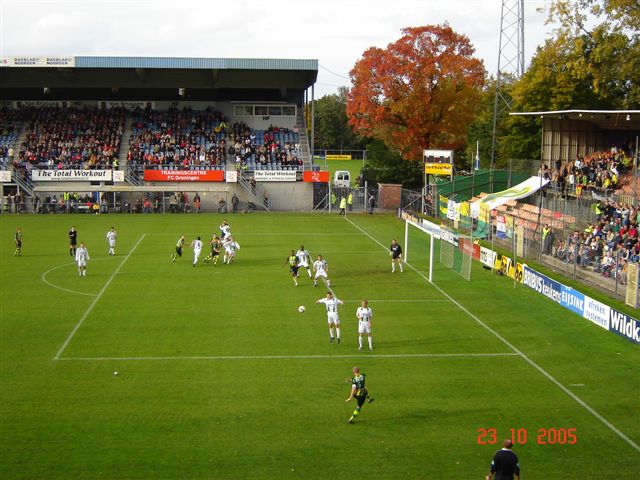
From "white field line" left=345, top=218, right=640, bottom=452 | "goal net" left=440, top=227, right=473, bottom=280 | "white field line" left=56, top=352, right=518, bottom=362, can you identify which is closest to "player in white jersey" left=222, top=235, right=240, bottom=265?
"white field line" left=345, top=218, right=640, bottom=452

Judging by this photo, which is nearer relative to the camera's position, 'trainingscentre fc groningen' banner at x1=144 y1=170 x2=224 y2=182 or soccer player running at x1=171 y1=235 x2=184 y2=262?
soccer player running at x1=171 y1=235 x2=184 y2=262

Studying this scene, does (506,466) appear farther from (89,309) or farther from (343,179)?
(343,179)

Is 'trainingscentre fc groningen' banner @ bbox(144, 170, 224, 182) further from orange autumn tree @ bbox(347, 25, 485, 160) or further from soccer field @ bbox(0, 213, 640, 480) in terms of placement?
soccer field @ bbox(0, 213, 640, 480)

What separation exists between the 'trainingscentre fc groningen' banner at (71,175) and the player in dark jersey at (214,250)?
2763 cm

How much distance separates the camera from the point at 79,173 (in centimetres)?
6359

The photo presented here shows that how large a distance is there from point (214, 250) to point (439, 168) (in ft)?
82.6

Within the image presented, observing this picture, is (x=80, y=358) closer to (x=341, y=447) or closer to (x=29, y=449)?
(x=29, y=449)

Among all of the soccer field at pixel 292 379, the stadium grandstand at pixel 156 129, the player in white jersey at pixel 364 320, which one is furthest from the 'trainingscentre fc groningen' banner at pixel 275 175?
the player in white jersey at pixel 364 320

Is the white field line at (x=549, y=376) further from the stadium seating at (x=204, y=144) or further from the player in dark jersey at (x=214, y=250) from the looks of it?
the stadium seating at (x=204, y=144)

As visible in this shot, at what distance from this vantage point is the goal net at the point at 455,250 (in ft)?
124

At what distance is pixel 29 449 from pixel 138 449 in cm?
230

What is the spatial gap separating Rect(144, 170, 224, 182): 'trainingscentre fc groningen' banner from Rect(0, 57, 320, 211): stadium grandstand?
0.28 ft

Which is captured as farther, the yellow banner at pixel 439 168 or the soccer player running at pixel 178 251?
the yellow banner at pixel 439 168

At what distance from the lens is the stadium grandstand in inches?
2534
